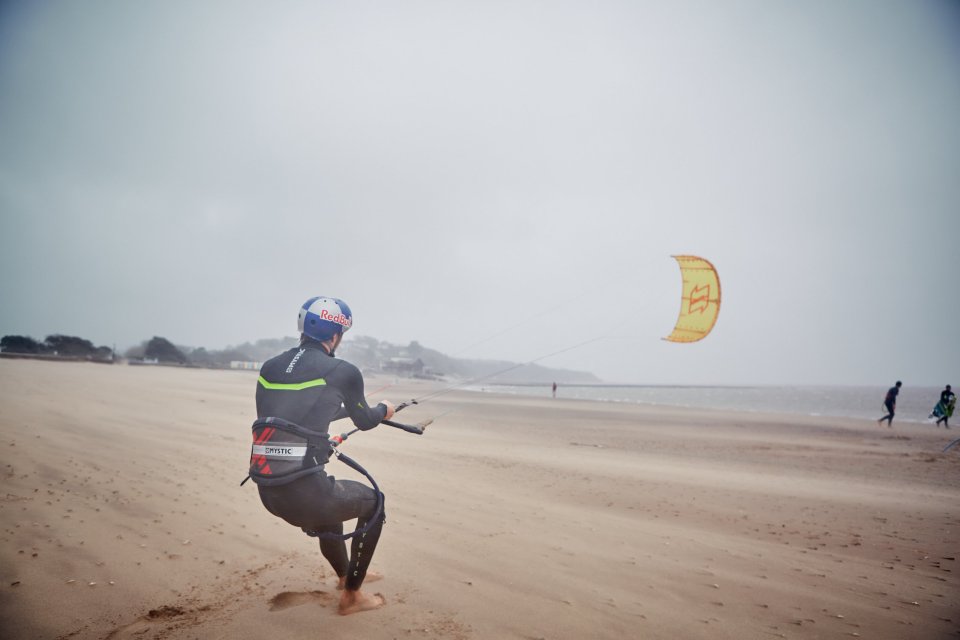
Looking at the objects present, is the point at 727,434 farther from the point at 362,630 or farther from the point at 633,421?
the point at 362,630

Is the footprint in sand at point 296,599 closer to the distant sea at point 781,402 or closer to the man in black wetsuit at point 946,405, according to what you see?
the man in black wetsuit at point 946,405

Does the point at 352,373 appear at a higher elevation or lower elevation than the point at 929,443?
higher

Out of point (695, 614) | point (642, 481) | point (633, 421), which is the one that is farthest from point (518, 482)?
point (633, 421)

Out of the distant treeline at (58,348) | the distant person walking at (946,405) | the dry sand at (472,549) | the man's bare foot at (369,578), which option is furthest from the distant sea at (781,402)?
the distant treeline at (58,348)

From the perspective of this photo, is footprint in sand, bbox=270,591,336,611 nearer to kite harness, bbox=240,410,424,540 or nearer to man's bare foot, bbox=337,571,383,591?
man's bare foot, bbox=337,571,383,591

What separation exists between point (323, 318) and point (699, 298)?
25.2ft

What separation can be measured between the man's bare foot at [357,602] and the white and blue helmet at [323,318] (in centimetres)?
243

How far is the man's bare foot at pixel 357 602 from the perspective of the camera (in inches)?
164

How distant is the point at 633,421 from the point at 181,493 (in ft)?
89.3

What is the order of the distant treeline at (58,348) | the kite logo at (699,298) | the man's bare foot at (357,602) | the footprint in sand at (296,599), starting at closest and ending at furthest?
the man's bare foot at (357,602) → the footprint in sand at (296,599) → the kite logo at (699,298) → the distant treeline at (58,348)

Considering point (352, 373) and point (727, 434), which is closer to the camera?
point (352, 373)

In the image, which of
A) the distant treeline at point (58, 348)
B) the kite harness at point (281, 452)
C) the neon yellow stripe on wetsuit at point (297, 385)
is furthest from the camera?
the distant treeline at point (58, 348)

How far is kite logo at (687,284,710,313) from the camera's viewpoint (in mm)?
9000

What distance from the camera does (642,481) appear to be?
440 inches
